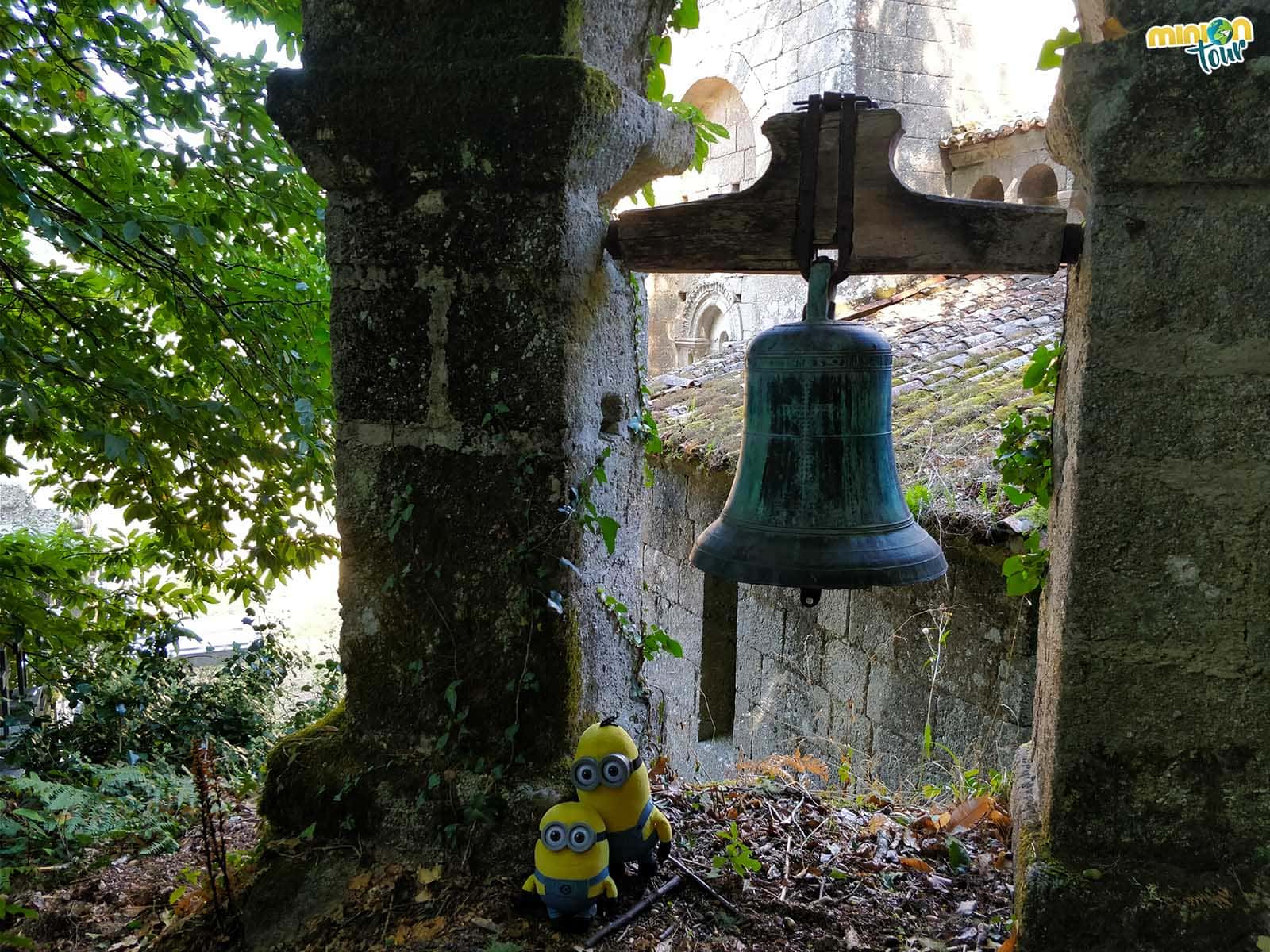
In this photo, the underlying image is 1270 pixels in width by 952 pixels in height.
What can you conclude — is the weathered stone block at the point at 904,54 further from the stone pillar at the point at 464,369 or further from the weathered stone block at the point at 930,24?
the stone pillar at the point at 464,369

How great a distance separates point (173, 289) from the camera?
3057 millimetres

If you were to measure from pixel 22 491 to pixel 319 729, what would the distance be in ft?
37.0

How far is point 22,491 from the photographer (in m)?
11.3

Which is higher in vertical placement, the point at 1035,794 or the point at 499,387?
the point at 499,387

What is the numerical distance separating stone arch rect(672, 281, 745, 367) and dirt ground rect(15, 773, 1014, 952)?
7.78 metres

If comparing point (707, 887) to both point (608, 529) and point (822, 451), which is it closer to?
point (608, 529)

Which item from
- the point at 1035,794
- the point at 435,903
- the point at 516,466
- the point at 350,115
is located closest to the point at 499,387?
the point at 516,466

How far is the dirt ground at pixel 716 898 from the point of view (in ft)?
6.49

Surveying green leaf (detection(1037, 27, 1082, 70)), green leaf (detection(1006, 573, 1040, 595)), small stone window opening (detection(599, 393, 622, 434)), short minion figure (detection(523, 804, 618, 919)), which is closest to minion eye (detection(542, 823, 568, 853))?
short minion figure (detection(523, 804, 618, 919))

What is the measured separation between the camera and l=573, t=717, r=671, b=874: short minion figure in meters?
1.95

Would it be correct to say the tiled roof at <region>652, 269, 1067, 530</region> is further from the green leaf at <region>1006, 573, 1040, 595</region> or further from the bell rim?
the bell rim

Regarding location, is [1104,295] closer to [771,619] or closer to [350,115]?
[350,115]

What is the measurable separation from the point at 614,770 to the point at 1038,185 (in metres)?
6.97

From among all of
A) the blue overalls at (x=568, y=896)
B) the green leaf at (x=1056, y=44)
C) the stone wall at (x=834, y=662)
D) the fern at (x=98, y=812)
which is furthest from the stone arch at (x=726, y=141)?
the blue overalls at (x=568, y=896)
